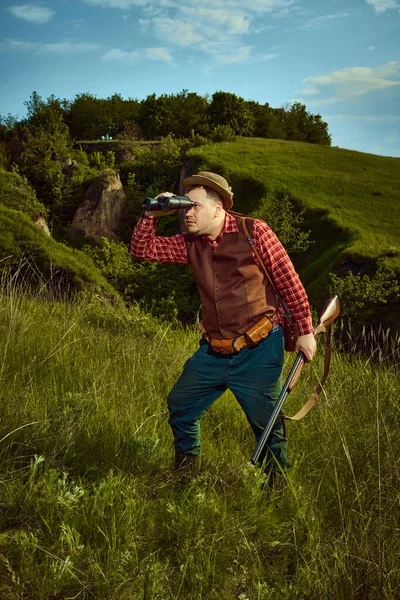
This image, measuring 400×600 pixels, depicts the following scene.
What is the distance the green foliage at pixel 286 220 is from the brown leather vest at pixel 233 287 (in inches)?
609

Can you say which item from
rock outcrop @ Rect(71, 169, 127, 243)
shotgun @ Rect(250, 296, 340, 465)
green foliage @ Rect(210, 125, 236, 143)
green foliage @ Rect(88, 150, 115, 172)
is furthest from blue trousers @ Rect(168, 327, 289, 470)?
green foliage @ Rect(88, 150, 115, 172)

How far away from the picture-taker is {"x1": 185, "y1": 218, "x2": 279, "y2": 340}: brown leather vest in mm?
3229

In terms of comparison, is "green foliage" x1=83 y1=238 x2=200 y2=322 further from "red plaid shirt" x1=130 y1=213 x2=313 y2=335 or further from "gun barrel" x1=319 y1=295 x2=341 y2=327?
"red plaid shirt" x1=130 y1=213 x2=313 y2=335

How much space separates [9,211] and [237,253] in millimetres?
12011

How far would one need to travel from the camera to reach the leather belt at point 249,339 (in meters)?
3.19

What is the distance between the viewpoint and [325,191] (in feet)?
75.3

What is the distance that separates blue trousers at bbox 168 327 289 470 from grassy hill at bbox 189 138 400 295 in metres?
12.0

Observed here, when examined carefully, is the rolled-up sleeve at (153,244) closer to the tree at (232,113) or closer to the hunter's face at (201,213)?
the hunter's face at (201,213)

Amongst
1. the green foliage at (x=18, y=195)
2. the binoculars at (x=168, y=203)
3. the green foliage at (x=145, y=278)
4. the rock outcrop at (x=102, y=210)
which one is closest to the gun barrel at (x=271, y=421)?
the binoculars at (x=168, y=203)

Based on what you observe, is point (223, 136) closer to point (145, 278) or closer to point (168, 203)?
point (145, 278)

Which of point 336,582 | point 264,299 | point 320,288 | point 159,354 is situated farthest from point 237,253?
point 320,288

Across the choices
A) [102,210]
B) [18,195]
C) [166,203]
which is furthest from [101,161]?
[166,203]

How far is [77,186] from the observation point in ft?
117

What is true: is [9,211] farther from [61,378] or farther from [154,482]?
[154,482]
